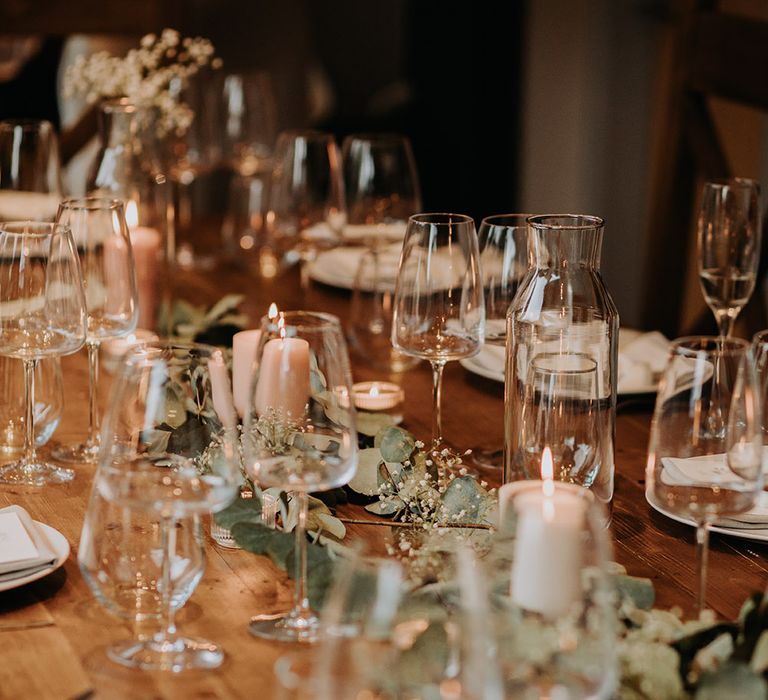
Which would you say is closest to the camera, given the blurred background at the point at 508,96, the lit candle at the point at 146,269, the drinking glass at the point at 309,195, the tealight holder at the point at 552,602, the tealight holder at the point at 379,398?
the tealight holder at the point at 552,602

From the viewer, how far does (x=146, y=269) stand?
1899 millimetres

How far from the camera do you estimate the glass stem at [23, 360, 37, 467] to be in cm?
131

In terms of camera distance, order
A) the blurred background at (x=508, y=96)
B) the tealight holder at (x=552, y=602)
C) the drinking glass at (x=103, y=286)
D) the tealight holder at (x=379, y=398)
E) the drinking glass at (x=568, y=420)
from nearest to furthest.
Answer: the tealight holder at (x=552, y=602) < the drinking glass at (x=568, y=420) < the drinking glass at (x=103, y=286) < the tealight holder at (x=379, y=398) < the blurred background at (x=508, y=96)

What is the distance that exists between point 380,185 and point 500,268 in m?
0.59

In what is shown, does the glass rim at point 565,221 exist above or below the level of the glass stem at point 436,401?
above

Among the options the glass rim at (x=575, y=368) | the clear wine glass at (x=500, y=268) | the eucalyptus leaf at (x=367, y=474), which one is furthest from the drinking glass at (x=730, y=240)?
the eucalyptus leaf at (x=367, y=474)

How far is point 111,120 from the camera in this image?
1.85m

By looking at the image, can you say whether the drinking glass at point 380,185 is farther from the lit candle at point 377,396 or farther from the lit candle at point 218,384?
the lit candle at point 218,384

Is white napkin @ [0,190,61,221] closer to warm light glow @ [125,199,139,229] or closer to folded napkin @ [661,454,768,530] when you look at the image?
warm light glow @ [125,199,139,229]

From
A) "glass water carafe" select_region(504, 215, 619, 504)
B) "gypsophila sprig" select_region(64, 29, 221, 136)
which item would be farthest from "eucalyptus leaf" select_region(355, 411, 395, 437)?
"gypsophila sprig" select_region(64, 29, 221, 136)

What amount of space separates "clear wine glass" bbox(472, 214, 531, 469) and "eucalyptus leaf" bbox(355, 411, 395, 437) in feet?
0.39

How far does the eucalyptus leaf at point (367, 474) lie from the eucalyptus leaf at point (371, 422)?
112 mm

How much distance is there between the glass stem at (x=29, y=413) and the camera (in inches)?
51.8

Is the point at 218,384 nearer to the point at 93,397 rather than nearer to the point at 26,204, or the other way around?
the point at 93,397
